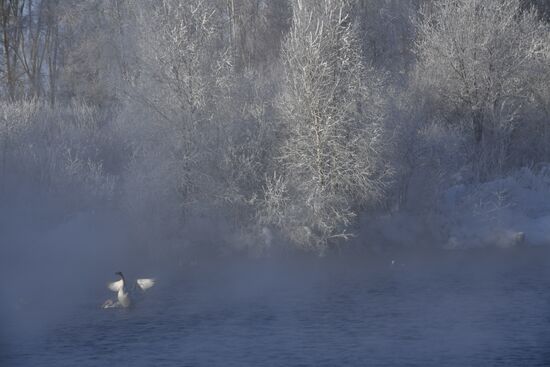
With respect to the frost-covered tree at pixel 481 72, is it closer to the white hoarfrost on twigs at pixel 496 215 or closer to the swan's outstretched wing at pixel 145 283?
the white hoarfrost on twigs at pixel 496 215

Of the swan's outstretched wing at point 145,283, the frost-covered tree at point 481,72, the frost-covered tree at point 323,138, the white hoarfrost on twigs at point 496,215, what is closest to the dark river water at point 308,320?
the swan's outstretched wing at point 145,283

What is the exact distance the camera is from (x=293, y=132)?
3616 centimetres

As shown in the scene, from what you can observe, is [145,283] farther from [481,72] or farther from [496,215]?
[481,72]

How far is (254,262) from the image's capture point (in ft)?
116

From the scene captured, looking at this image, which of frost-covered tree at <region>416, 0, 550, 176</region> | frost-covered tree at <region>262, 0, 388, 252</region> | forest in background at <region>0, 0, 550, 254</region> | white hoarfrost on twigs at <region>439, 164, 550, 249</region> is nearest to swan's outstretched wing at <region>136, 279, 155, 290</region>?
forest in background at <region>0, 0, 550, 254</region>

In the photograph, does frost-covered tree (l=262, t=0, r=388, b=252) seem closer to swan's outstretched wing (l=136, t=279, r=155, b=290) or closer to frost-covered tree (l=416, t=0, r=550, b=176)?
swan's outstretched wing (l=136, t=279, r=155, b=290)

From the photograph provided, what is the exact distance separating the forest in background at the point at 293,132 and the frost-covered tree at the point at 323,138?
2.5 inches

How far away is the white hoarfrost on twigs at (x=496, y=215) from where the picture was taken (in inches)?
1496

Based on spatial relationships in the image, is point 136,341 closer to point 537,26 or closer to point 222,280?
point 222,280

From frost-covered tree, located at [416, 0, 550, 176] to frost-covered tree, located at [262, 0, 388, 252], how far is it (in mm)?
9070

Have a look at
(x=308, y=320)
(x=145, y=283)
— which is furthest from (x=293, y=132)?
(x=308, y=320)

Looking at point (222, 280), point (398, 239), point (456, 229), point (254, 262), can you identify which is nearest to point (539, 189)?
point (456, 229)

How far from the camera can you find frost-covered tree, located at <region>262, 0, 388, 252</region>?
35.2 meters

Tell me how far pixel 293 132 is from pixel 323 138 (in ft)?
4.61
